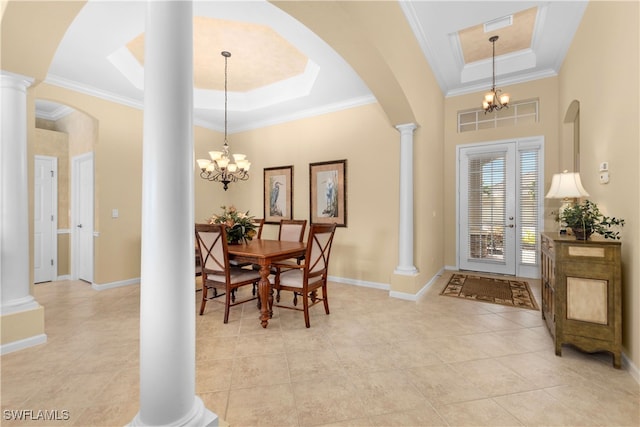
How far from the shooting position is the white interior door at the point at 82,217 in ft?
15.8

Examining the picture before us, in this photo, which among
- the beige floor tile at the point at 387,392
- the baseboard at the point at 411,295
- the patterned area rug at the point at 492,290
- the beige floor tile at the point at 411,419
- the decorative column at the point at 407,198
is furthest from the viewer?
the decorative column at the point at 407,198

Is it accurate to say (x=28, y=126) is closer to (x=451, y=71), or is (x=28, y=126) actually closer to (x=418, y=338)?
(x=418, y=338)

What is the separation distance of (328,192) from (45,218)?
467cm

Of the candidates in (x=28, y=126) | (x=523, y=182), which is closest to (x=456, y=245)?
(x=523, y=182)

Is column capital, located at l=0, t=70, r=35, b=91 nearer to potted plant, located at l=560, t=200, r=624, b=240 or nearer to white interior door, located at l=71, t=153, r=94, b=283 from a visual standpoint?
white interior door, located at l=71, t=153, r=94, b=283

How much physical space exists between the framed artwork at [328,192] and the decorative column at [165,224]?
3.67 metres

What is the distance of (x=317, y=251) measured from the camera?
125 inches

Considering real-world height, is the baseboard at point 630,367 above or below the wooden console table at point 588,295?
below

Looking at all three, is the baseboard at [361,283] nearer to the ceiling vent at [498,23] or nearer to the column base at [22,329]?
the column base at [22,329]

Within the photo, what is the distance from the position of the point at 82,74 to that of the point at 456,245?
6216mm

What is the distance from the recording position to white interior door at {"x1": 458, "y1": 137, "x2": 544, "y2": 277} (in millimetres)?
4887

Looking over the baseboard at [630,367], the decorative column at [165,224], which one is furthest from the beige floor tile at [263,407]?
the baseboard at [630,367]

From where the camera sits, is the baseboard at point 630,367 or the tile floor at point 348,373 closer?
the tile floor at point 348,373

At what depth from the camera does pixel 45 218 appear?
4.91m
